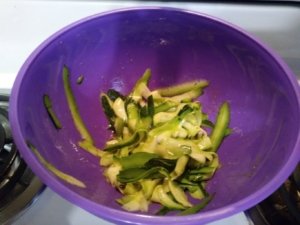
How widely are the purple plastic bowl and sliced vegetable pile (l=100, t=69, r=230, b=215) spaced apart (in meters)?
0.01

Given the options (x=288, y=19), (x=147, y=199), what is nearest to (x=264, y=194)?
(x=147, y=199)

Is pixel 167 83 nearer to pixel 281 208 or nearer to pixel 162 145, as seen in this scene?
pixel 162 145

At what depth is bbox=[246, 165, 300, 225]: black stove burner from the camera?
47cm

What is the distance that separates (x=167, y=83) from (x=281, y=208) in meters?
0.24

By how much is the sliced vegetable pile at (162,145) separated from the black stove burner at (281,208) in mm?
69

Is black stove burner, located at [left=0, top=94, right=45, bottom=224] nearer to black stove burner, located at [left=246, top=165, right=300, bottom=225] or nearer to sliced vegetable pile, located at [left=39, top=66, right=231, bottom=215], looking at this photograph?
sliced vegetable pile, located at [left=39, top=66, right=231, bottom=215]

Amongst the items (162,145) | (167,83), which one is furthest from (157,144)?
(167,83)

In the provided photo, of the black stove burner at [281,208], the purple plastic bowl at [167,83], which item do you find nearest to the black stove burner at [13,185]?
the purple plastic bowl at [167,83]

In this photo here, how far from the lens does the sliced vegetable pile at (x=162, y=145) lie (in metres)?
0.47

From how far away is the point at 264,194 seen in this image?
0.38 m

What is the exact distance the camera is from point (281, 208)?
0.49 meters

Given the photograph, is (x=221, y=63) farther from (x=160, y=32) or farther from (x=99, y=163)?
(x=99, y=163)

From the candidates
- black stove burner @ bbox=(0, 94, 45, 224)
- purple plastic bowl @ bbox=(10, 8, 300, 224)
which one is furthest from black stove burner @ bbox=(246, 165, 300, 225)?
black stove burner @ bbox=(0, 94, 45, 224)

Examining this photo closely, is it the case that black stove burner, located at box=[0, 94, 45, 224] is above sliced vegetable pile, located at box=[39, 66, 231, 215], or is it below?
below
